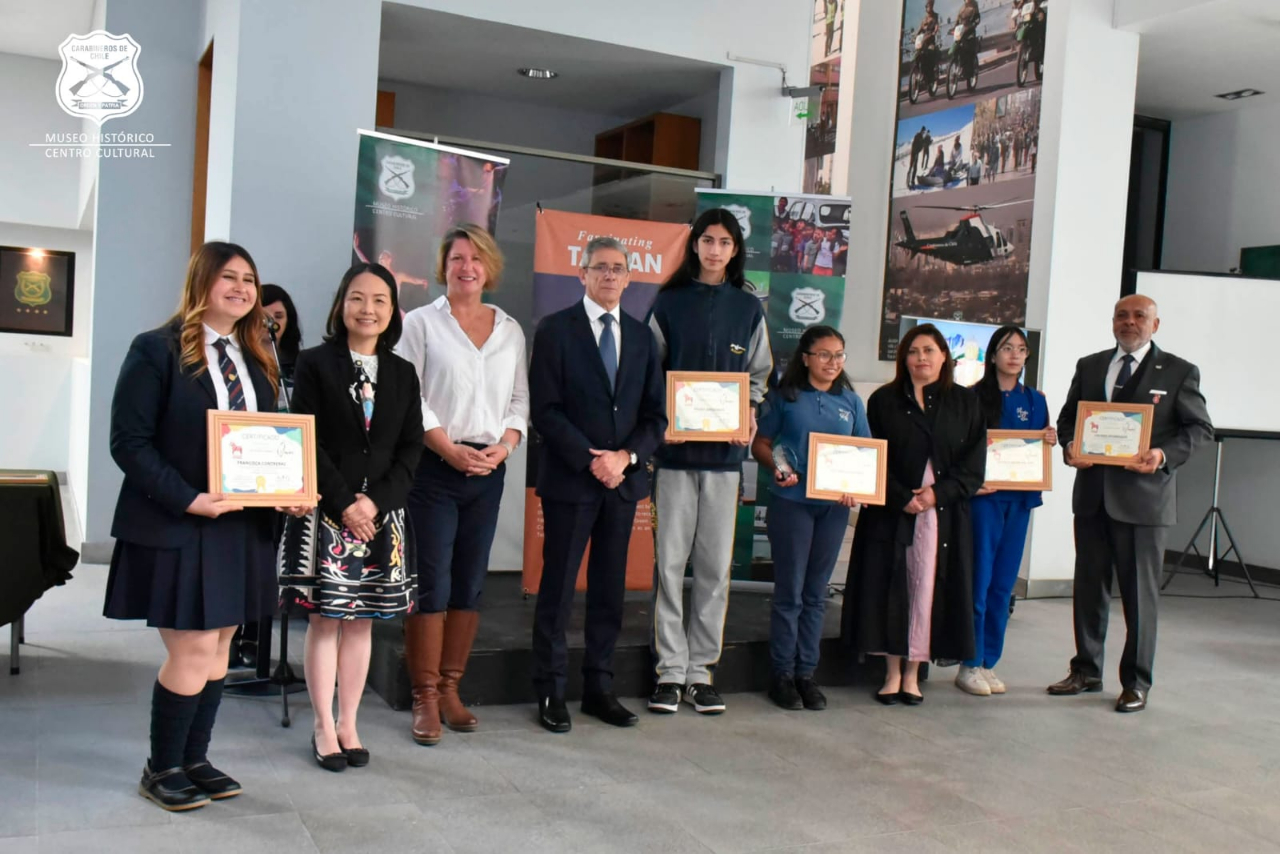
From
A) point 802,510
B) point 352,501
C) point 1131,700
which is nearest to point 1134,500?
point 1131,700

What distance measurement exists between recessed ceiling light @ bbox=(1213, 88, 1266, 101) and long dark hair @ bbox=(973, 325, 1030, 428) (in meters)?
5.17

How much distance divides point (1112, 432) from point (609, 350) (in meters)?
2.20

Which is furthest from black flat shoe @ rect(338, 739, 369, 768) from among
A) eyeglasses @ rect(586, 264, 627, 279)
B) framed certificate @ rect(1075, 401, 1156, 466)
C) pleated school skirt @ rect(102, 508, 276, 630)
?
framed certificate @ rect(1075, 401, 1156, 466)

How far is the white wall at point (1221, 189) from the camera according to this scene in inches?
345

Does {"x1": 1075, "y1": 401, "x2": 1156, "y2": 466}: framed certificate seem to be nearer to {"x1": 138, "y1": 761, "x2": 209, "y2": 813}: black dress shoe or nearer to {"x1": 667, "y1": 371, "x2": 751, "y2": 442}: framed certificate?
{"x1": 667, "y1": 371, "x2": 751, "y2": 442}: framed certificate

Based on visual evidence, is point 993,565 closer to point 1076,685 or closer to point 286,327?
point 1076,685

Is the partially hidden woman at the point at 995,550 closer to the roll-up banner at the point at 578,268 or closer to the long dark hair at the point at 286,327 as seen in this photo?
the roll-up banner at the point at 578,268

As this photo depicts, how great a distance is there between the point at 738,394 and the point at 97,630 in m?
3.14

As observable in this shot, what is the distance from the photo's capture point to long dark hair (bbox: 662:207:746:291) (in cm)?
402

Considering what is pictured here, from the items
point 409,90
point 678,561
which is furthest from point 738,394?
point 409,90

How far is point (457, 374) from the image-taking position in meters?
3.58

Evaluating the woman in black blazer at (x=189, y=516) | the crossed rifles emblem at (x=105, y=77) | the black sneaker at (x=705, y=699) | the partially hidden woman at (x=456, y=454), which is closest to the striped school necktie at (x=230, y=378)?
the woman in black blazer at (x=189, y=516)

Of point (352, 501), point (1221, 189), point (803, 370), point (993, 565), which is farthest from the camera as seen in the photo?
point (1221, 189)

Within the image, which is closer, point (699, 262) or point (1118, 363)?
point (699, 262)
